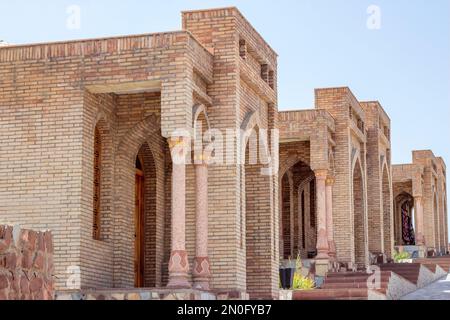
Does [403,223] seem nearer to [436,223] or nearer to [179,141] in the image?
[436,223]

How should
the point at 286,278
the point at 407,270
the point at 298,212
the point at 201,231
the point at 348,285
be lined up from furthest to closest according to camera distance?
the point at 298,212
the point at 407,270
the point at 286,278
the point at 348,285
the point at 201,231

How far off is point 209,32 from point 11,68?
3522mm

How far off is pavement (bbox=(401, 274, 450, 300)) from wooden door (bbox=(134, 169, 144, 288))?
6749mm

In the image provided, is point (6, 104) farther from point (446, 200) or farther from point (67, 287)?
point (446, 200)

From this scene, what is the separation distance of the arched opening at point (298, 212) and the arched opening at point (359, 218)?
1.37 meters

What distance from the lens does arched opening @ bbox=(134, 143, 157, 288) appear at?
1728cm

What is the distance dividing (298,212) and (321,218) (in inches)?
183

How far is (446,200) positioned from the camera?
4547cm

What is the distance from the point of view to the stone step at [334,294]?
58.3 feet

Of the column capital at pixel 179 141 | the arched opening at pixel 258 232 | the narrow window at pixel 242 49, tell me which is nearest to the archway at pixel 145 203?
the arched opening at pixel 258 232

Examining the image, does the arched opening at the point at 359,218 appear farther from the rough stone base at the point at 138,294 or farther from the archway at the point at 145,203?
the rough stone base at the point at 138,294

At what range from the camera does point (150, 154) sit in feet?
57.1

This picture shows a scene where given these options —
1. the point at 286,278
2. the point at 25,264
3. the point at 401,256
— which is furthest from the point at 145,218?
the point at 401,256
